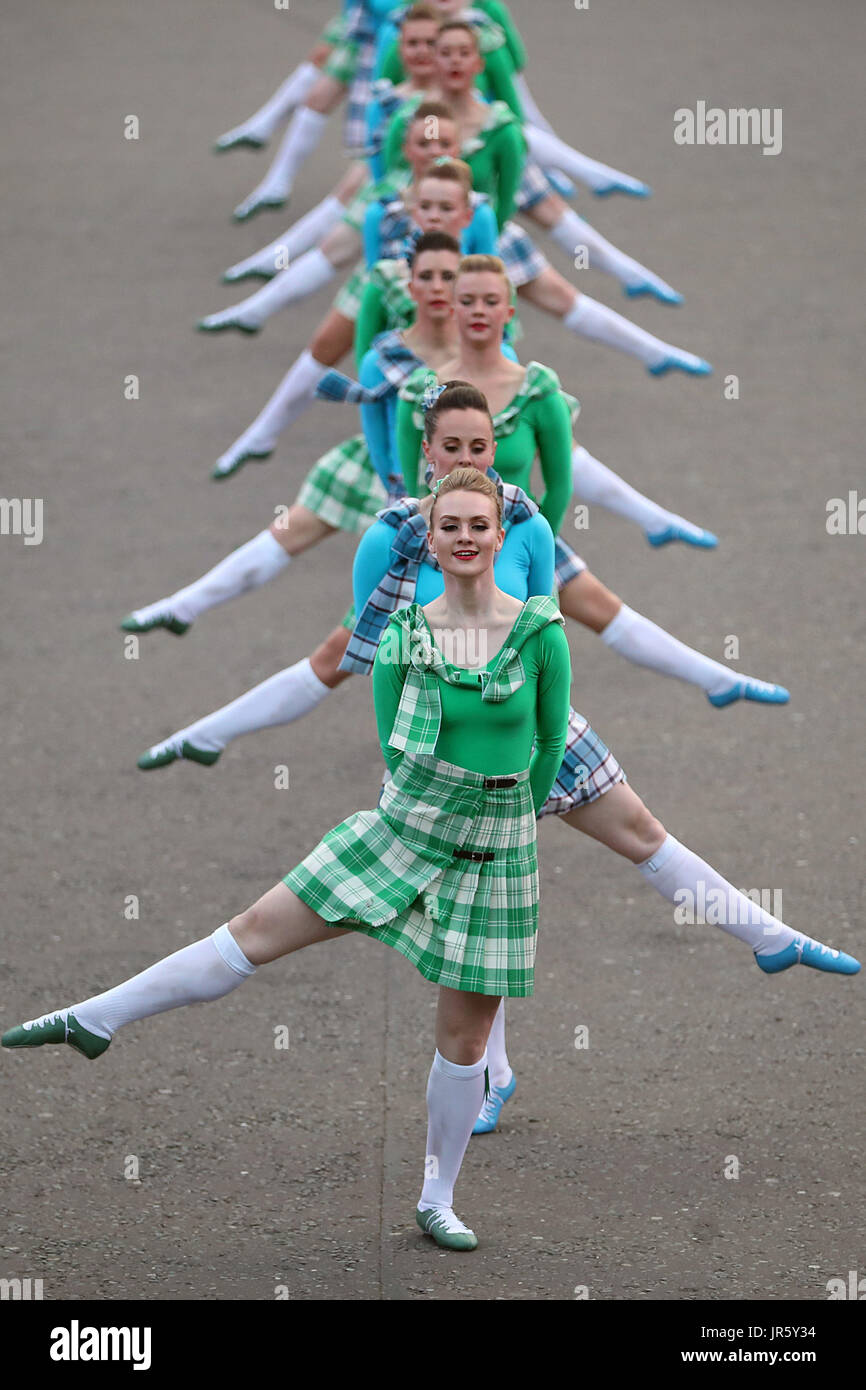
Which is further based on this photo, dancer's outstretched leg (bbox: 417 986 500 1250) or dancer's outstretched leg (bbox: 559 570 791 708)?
dancer's outstretched leg (bbox: 559 570 791 708)

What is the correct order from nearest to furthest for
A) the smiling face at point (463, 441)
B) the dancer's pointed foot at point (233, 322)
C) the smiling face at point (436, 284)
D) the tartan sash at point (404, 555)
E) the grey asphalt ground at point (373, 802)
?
the tartan sash at point (404, 555)
the grey asphalt ground at point (373, 802)
the smiling face at point (463, 441)
the smiling face at point (436, 284)
the dancer's pointed foot at point (233, 322)

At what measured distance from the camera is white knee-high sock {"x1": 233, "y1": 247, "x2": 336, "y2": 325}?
10727 mm

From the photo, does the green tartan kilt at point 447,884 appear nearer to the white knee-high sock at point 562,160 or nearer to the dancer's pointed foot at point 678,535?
the dancer's pointed foot at point 678,535

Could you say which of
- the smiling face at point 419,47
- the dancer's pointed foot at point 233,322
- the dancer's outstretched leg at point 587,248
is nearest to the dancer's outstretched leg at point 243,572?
the smiling face at point 419,47

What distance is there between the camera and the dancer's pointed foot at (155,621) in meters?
8.44

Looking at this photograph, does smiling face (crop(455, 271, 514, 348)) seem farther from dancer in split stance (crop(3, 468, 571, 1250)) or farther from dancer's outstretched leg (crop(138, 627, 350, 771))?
dancer in split stance (crop(3, 468, 571, 1250))

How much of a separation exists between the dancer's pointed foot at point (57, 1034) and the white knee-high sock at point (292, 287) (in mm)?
6212

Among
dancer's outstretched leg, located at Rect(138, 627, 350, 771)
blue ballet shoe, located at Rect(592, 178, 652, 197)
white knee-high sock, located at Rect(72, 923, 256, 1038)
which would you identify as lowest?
white knee-high sock, located at Rect(72, 923, 256, 1038)

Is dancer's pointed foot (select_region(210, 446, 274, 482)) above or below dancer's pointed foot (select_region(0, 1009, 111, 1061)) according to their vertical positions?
above

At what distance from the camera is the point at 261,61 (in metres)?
18.0

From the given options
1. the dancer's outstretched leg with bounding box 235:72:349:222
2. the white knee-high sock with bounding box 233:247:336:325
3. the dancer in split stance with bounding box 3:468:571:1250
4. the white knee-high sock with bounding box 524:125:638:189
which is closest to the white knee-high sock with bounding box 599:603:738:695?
the dancer in split stance with bounding box 3:468:571:1250

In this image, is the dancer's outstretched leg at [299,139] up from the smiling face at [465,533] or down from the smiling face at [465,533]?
up

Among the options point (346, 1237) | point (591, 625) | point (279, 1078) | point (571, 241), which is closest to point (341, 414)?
point (571, 241)

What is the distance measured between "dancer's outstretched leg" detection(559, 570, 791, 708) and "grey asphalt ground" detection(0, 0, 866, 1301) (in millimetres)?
366
